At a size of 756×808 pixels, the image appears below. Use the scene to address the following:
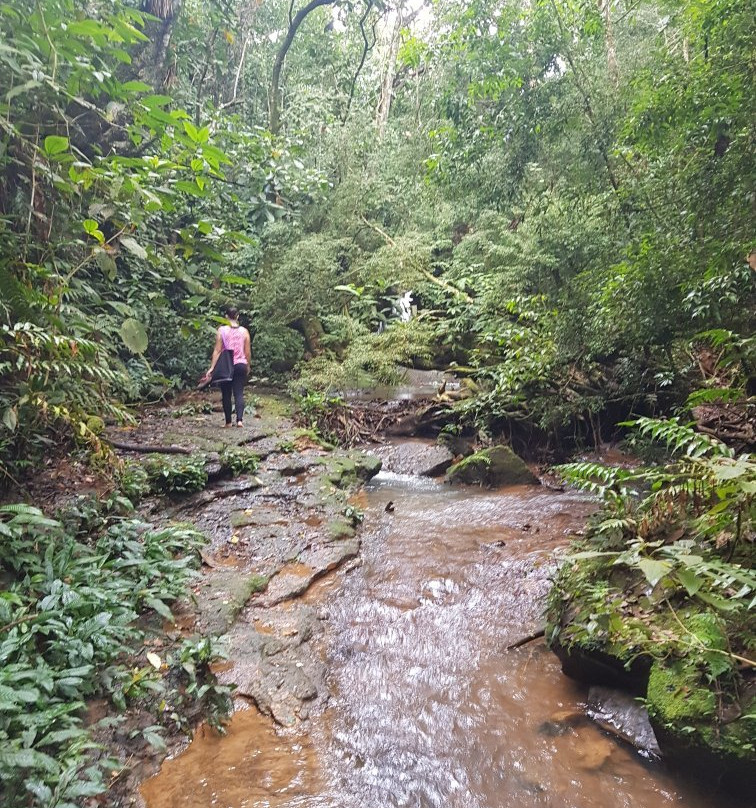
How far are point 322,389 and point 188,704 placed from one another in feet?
28.0

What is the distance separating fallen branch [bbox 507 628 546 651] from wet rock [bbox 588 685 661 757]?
2.22ft

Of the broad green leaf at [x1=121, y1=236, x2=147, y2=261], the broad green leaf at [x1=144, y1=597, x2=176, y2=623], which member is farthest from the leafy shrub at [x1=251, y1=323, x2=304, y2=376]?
the broad green leaf at [x1=144, y1=597, x2=176, y2=623]

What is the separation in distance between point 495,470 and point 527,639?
4.73m

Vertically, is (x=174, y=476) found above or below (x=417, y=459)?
above

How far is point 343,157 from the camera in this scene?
14.0m

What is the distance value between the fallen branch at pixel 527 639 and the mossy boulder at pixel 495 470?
4.57 metres

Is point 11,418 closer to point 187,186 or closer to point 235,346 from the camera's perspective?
point 187,186

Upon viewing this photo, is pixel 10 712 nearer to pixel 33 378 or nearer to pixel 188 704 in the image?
pixel 188 704

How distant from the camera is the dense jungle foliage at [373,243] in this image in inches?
143

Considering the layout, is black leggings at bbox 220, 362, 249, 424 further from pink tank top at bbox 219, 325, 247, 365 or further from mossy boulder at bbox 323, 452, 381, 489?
mossy boulder at bbox 323, 452, 381, 489

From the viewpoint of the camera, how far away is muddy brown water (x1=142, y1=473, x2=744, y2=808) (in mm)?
2668

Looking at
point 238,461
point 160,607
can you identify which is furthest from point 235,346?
point 160,607

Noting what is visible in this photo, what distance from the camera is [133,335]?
3924 millimetres

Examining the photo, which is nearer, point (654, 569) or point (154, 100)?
point (654, 569)
